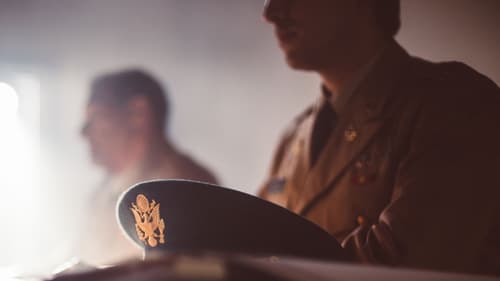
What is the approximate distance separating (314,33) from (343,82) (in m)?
0.09

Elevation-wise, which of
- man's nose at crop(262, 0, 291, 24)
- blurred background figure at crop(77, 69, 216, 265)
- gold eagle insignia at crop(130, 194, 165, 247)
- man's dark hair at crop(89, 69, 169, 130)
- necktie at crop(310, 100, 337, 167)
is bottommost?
blurred background figure at crop(77, 69, 216, 265)

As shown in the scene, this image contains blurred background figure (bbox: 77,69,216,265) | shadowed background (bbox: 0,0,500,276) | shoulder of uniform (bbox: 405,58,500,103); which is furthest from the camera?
blurred background figure (bbox: 77,69,216,265)

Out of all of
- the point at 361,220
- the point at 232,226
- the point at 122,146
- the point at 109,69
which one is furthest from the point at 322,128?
the point at 109,69

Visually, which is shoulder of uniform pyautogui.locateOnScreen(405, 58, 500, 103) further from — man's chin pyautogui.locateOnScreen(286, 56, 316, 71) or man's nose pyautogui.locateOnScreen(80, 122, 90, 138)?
man's nose pyautogui.locateOnScreen(80, 122, 90, 138)

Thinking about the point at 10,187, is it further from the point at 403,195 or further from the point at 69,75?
the point at 403,195

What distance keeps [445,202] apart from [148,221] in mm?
374

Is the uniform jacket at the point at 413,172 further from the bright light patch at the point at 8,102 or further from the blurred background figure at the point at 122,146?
the bright light patch at the point at 8,102

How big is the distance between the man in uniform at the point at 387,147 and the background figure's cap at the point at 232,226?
10 cm

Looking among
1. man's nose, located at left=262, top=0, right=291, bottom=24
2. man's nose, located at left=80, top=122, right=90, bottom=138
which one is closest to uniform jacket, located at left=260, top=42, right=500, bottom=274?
man's nose, located at left=262, top=0, right=291, bottom=24

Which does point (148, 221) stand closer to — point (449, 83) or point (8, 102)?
point (449, 83)

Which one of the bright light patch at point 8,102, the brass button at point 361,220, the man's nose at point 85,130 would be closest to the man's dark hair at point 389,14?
the brass button at point 361,220

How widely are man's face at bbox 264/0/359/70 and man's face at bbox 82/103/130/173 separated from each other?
74 centimetres

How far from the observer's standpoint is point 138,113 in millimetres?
1565

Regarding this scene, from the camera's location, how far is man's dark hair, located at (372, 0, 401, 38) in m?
0.89
